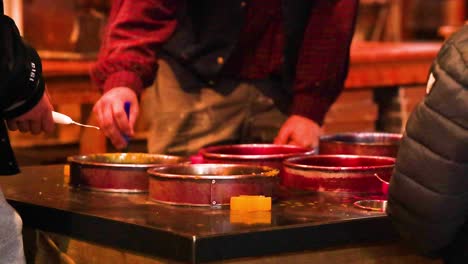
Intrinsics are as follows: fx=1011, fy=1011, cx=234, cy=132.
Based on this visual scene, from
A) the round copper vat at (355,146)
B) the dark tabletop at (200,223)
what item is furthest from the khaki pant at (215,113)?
the dark tabletop at (200,223)

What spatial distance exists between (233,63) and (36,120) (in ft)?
3.34

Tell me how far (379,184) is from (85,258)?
67 centimetres

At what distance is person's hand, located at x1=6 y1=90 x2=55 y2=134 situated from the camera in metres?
1.99

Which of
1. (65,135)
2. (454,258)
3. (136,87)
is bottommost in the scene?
(65,135)

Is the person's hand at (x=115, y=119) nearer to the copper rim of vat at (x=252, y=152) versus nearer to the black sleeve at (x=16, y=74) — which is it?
the copper rim of vat at (x=252, y=152)

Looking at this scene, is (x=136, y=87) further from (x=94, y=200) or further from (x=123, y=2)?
(x=94, y=200)

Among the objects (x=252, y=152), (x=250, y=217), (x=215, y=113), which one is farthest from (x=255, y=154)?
(x=250, y=217)

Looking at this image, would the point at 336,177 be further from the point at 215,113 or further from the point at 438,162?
the point at 215,113

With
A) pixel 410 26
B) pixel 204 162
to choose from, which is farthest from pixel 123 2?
pixel 410 26

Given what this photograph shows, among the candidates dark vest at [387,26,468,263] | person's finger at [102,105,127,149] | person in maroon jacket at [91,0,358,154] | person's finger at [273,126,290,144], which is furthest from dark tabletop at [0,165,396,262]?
person in maroon jacket at [91,0,358,154]

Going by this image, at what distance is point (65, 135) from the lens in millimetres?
5160

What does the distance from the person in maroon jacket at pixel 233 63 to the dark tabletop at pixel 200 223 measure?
743 mm

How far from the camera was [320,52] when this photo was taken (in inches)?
116

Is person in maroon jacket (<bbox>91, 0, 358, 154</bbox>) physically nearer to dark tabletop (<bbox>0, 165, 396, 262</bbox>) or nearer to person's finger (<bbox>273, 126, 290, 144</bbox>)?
person's finger (<bbox>273, 126, 290, 144</bbox>)
